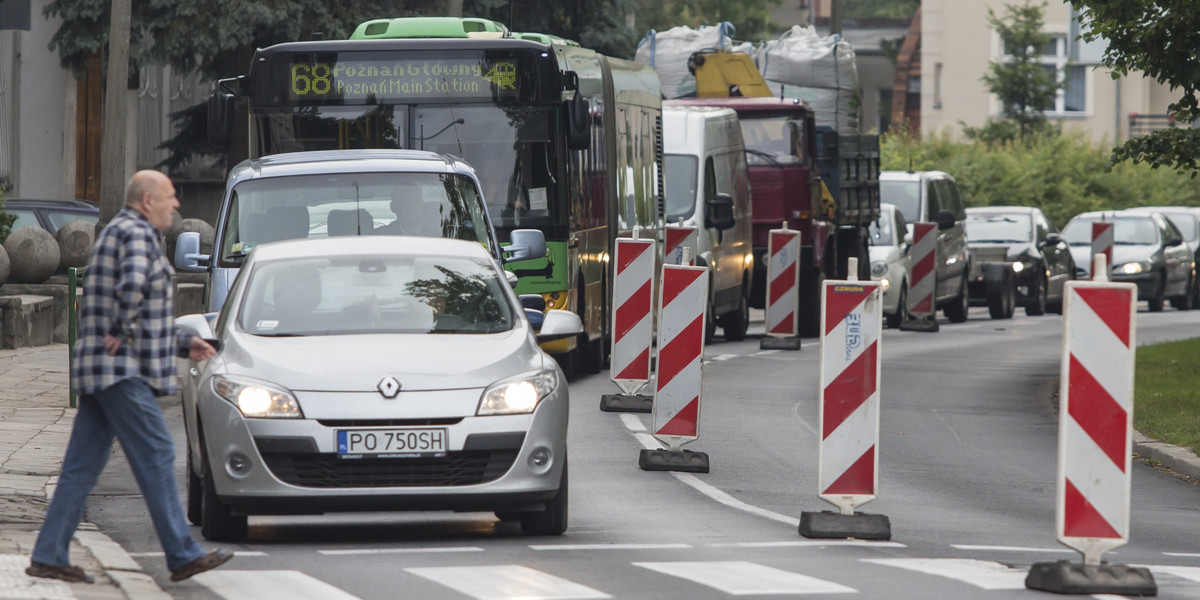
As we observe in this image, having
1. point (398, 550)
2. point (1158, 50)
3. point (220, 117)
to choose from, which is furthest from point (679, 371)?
point (1158, 50)

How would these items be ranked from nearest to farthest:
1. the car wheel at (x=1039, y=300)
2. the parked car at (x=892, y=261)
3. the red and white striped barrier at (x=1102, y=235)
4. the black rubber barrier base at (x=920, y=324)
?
the parked car at (x=892, y=261)
the black rubber barrier base at (x=920, y=324)
the red and white striped barrier at (x=1102, y=235)
the car wheel at (x=1039, y=300)

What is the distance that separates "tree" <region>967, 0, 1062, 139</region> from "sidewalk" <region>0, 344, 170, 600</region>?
36.5 m

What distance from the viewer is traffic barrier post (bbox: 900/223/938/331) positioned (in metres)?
27.5

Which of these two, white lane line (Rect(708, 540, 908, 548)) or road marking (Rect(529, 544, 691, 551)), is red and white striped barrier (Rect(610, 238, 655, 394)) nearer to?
white lane line (Rect(708, 540, 908, 548))

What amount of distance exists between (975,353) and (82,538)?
16.5 meters

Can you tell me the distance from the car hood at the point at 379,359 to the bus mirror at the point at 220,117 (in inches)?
289

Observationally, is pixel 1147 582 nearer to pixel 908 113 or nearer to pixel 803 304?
pixel 803 304

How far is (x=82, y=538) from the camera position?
372 inches

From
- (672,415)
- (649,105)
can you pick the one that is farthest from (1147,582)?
(649,105)

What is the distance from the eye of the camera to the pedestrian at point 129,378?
7781 mm

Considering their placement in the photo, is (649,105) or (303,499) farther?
(649,105)

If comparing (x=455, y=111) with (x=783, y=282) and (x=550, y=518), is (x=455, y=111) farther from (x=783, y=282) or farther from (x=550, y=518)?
(x=550, y=518)

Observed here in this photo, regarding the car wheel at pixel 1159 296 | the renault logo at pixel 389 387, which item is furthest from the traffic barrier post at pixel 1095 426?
the car wheel at pixel 1159 296

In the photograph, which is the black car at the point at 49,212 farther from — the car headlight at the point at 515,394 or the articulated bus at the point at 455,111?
the car headlight at the point at 515,394
